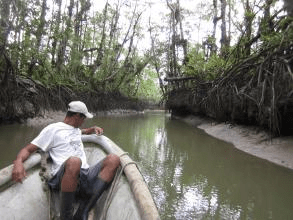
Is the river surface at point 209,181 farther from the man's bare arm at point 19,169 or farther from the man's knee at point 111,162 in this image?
the man's bare arm at point 19,169

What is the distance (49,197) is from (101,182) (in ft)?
1.64

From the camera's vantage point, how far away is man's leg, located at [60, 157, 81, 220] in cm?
239

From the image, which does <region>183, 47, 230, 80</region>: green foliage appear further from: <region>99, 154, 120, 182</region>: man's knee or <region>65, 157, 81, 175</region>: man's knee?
<region>65, 157, 81, 175</region>: man's knee

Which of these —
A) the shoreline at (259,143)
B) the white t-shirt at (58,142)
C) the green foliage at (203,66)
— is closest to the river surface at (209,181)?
the shoreline at (259,143)

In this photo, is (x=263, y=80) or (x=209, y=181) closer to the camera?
(x=209, y=181)

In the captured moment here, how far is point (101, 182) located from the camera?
2654 mm

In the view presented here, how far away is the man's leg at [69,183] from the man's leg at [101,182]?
148 millimetres

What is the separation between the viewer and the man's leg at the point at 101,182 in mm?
2545

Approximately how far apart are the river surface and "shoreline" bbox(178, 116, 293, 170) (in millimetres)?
220

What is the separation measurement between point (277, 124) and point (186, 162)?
1.90 metres

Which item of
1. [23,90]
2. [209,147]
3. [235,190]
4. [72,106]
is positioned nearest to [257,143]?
[209,147]

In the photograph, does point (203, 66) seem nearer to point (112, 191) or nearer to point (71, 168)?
point (112, 191)

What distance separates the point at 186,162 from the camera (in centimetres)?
616

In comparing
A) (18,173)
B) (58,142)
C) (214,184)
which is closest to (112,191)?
(58,142)
